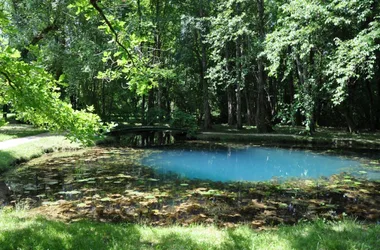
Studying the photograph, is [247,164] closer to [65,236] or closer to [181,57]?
[65,236]

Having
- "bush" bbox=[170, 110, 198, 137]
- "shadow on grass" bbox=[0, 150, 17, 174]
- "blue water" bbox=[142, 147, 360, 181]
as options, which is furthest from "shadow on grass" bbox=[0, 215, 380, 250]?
"bush" bbox=[170, 110, 198, 137]

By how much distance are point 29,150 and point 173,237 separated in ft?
36.0

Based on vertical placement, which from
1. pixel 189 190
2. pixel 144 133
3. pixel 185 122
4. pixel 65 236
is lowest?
pixel 189 190

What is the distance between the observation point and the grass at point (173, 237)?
4633 millimetres

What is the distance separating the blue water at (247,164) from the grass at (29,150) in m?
4.53

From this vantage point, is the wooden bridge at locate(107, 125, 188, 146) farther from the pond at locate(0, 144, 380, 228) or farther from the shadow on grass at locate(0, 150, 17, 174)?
the shadow on grass at locate(0, 150, 17, 174)

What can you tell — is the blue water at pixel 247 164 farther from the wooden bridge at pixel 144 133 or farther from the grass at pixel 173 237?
the grass at pixel 173 237

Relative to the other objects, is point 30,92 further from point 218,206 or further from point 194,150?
point 194,150

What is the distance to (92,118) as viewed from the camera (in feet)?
18.9

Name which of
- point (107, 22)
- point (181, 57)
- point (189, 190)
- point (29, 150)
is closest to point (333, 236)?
point (107, 22)

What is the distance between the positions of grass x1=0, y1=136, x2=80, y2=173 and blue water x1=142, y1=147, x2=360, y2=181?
453cm

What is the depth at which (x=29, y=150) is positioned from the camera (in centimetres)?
1390

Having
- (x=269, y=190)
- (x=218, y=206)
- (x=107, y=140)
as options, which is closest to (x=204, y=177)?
(x=269, y=190)

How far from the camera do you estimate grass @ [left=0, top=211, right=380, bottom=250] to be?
463 centimetres
